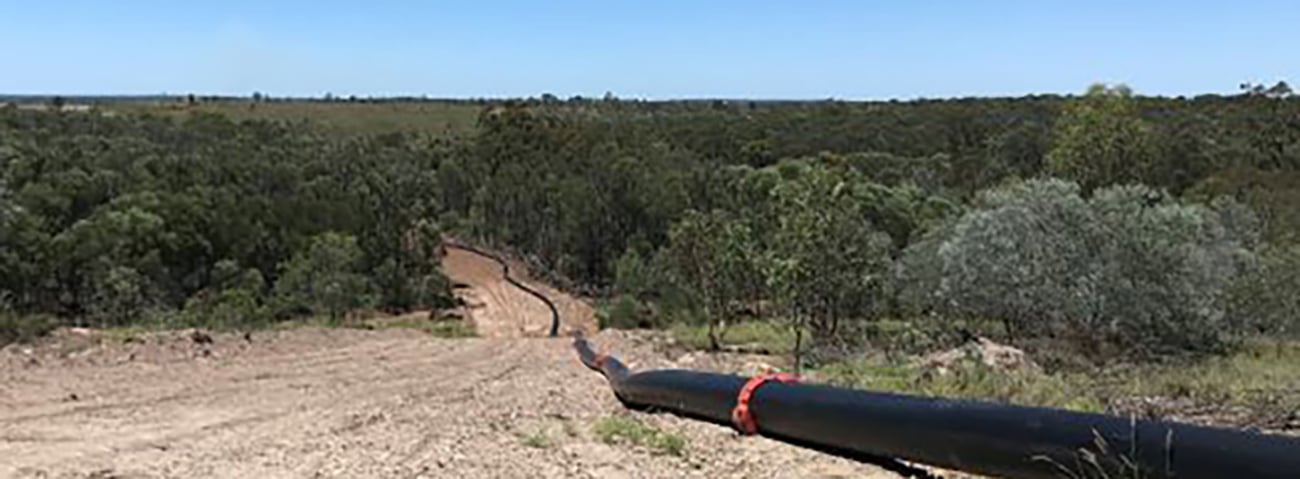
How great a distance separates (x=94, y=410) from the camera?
8.80m

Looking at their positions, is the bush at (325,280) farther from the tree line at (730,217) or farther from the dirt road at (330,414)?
the dirt road at (330,414)

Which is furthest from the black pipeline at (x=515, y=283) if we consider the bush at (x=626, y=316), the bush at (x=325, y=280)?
the bush at (x=325, y=280)

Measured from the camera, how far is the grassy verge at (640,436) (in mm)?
6496

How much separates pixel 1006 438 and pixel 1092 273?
11.8 m

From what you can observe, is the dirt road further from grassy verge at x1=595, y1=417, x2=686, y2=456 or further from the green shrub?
the green shrub

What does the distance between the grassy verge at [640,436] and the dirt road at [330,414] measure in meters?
0.07

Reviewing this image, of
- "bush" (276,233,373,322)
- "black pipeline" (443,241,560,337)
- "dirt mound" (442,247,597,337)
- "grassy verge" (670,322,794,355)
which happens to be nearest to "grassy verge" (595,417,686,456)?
"grassy verge" (670,322,794,355)

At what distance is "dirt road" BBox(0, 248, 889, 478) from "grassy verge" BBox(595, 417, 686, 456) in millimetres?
70

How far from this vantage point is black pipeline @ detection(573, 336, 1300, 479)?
391cm

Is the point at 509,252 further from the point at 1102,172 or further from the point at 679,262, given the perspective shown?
the point at 679,262

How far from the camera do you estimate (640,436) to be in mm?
6898

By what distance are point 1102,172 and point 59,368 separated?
34786mm

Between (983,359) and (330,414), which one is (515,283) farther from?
(330,414)

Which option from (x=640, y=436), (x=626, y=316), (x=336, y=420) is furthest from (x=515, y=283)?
(x=640, y=436)
